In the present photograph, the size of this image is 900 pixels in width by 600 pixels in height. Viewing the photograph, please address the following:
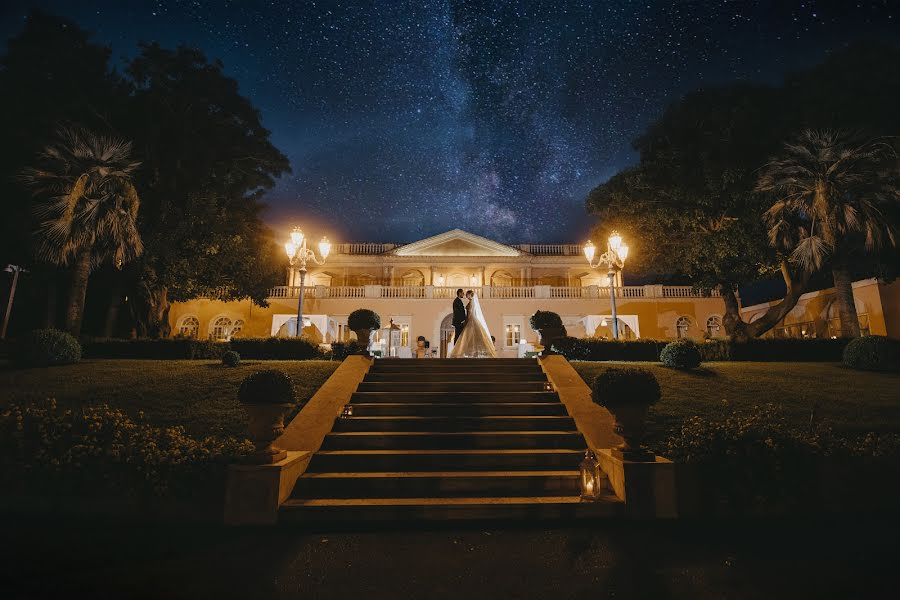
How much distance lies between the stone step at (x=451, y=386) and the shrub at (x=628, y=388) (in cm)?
347

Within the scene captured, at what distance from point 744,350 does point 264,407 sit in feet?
48.1

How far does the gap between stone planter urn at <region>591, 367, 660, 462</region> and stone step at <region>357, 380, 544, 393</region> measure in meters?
3.44

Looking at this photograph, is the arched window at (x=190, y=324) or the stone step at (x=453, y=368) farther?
the arched window at (x=190, y=324)

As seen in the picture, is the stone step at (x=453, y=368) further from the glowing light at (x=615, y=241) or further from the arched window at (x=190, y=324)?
the arched window at (x=190, y=324)

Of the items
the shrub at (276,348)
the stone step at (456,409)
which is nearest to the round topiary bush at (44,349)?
the shrub at (276,348)

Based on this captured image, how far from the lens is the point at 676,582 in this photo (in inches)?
143

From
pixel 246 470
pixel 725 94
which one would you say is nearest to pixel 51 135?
pixel 246 470

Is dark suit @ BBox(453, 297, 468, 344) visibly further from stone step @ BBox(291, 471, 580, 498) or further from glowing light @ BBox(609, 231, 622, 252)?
stone step @ BBox(291, 471, 580, 498)

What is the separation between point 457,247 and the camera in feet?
115

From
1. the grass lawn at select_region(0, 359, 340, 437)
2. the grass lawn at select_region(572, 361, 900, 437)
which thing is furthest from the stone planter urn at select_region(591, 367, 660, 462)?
the grass lawn at select_region(0, 359, 340, 437)

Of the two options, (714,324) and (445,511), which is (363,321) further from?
(714,324)

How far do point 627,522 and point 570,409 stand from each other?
2692mm

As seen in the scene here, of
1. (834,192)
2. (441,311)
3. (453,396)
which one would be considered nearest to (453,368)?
(453,396)

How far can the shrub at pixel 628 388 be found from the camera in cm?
532
